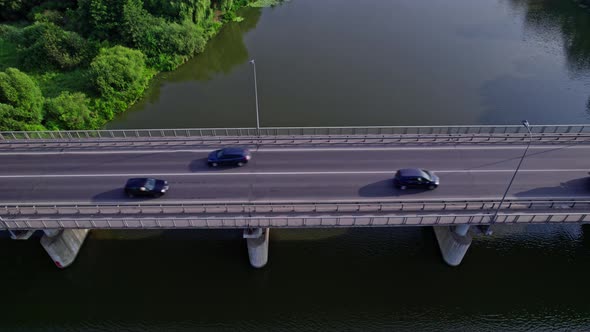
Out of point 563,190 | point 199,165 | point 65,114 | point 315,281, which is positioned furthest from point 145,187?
point 563,190

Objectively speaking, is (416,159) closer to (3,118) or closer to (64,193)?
(64,193)

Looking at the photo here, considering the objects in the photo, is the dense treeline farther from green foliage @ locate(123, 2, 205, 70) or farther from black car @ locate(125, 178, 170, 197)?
black car @ locate(125, 178, 170, 197)

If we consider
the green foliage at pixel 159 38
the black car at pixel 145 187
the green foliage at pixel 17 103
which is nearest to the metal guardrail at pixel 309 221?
the black car at pixel 145 187

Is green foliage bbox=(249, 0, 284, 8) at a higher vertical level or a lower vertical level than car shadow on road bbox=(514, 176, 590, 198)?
lower

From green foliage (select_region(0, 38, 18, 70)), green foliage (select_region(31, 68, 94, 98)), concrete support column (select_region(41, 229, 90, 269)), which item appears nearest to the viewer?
concrete support column (select_region(41, 229, 90, 269))

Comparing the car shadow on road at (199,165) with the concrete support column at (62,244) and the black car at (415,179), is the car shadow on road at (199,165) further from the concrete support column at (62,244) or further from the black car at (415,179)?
the black car at (415,179)

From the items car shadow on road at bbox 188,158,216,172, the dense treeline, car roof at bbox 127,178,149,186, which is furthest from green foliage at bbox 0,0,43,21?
car roof at bbox 127,178,149,186

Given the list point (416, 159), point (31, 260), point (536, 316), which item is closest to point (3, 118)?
point (31, 260)
